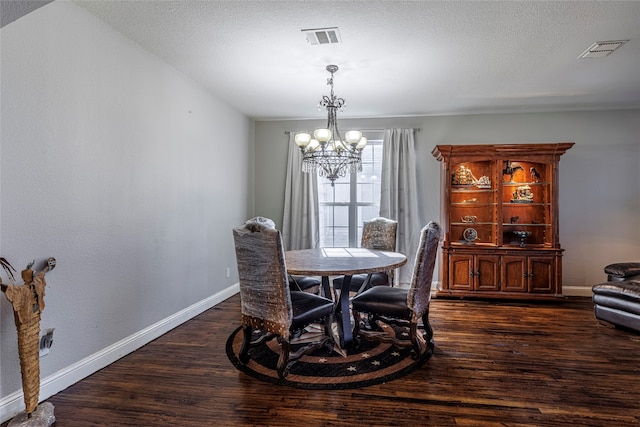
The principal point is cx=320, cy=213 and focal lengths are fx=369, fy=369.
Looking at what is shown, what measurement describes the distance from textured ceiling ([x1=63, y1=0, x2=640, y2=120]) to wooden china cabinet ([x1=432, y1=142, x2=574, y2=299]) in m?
0.73

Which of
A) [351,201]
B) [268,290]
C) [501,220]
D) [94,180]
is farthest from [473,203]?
[94,180]

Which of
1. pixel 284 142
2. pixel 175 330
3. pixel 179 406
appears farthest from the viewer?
pixel 284 142

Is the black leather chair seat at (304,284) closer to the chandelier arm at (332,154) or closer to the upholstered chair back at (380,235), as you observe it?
the upholstered chair back at (380,235)

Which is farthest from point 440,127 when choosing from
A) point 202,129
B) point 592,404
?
point 592,404

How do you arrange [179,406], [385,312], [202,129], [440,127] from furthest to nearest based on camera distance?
[440,127], [202,129], [385,312], [179,406]

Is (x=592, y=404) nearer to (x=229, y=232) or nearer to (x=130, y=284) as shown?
(x=130, y=284)

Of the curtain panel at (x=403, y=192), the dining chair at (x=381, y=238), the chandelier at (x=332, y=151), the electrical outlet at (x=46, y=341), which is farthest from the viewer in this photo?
the curtain panel at (x=403, y=192)

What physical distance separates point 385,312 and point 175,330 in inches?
80.8

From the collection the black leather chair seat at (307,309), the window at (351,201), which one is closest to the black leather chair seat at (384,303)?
the black leather chair seat at (307,309)

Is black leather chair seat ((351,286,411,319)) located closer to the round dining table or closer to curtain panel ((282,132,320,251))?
the round dining table

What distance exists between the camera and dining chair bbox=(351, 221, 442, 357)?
108 inches

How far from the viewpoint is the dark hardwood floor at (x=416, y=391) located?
208 centimetres

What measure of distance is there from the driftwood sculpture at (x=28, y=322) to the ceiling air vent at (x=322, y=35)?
2.43 meters

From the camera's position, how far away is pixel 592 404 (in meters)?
2.21
